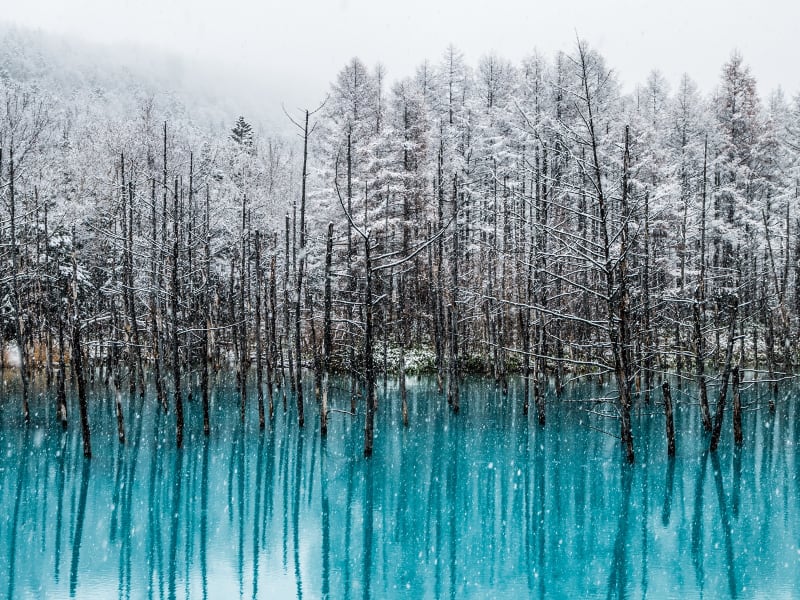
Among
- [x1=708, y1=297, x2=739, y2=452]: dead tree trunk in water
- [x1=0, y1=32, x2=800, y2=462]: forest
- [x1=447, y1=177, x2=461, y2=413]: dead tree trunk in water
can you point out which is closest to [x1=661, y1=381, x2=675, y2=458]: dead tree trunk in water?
[x1=708, y1=297, x2=739, y2=452]: dead tree trunk in water

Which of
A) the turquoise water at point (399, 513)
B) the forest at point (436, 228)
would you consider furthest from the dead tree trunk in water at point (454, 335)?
the turquoise water at point (399, 513)

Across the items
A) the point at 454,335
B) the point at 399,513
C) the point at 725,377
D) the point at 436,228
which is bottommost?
the point at 399,513

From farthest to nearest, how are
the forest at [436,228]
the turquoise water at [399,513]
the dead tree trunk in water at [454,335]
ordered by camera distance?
the forest at [436,228]
the dead tree trunk in water at [454,335]
the turquoise water at [399,513]

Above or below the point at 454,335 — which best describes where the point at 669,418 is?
below

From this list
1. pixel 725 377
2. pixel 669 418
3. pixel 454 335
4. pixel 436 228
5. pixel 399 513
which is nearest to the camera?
pixel 399 513

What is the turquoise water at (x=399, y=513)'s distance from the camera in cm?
1042

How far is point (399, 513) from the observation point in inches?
550

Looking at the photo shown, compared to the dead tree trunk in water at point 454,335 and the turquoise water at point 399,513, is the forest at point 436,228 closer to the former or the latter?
the dead tree trunk in water at point 454,335

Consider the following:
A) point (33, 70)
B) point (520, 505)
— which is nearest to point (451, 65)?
point (520, 505)

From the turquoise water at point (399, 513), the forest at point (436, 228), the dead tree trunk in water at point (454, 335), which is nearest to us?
the turquoise water at point (399, 513)

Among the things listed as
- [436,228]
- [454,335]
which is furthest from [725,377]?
[436,228]

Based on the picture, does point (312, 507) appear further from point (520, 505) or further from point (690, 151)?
point (690, 151)

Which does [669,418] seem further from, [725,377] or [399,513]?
[399,513]

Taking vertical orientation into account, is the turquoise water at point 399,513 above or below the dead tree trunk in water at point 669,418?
below
